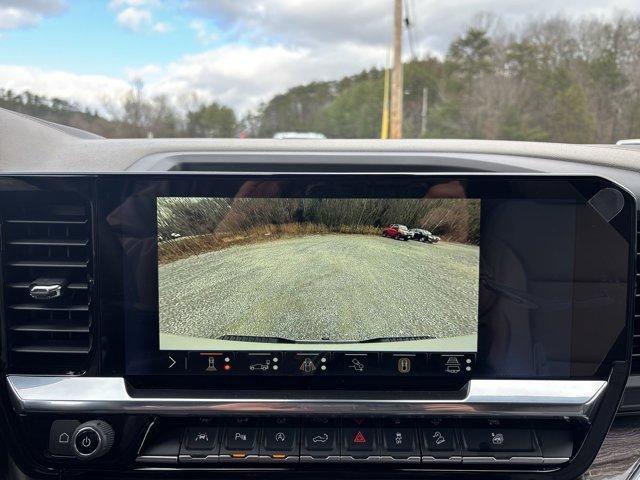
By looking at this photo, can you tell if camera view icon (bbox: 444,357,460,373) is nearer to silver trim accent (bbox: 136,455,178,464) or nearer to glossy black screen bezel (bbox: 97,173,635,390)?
glossy black screen bezel (bbox: 97,173,635,390)

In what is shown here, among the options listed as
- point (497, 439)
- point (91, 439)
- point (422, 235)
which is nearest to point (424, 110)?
point (422, 235)

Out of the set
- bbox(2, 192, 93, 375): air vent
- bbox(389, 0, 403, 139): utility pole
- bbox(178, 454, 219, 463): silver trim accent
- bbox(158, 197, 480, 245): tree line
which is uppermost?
bbox(389, 0, 403, 139): utility pole

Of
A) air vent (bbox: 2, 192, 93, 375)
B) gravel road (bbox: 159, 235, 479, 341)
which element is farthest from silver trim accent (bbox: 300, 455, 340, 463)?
air vent (bbox: 2, 192, 93, 375)

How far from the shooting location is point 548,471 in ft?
5.35

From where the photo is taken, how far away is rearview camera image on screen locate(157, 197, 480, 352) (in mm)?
1575

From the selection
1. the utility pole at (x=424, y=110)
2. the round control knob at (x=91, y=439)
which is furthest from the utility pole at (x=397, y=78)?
the round control knob at (x=91, y=439)

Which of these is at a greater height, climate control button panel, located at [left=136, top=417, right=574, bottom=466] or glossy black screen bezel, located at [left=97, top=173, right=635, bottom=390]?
glossy black screen bezel, located at [left=97, top=173, right=635, bottom=390]

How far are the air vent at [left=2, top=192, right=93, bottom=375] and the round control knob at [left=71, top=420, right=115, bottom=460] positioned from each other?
6.6 inches

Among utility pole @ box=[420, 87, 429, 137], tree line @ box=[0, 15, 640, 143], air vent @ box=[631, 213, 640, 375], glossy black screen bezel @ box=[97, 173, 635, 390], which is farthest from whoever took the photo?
utility pole @ box=[420, 87, 429, 137]

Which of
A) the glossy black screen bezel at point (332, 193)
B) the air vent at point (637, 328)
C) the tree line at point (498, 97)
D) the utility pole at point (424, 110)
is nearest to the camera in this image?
the glossy black screen bezel at point (332, 193)

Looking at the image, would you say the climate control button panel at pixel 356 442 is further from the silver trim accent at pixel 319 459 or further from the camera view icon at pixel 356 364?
the camera view icon at pixel 356 364

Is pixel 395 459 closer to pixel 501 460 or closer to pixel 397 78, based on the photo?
pixel 501 460

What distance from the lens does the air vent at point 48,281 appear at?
161 cm

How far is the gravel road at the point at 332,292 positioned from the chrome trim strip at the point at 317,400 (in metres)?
0.18
